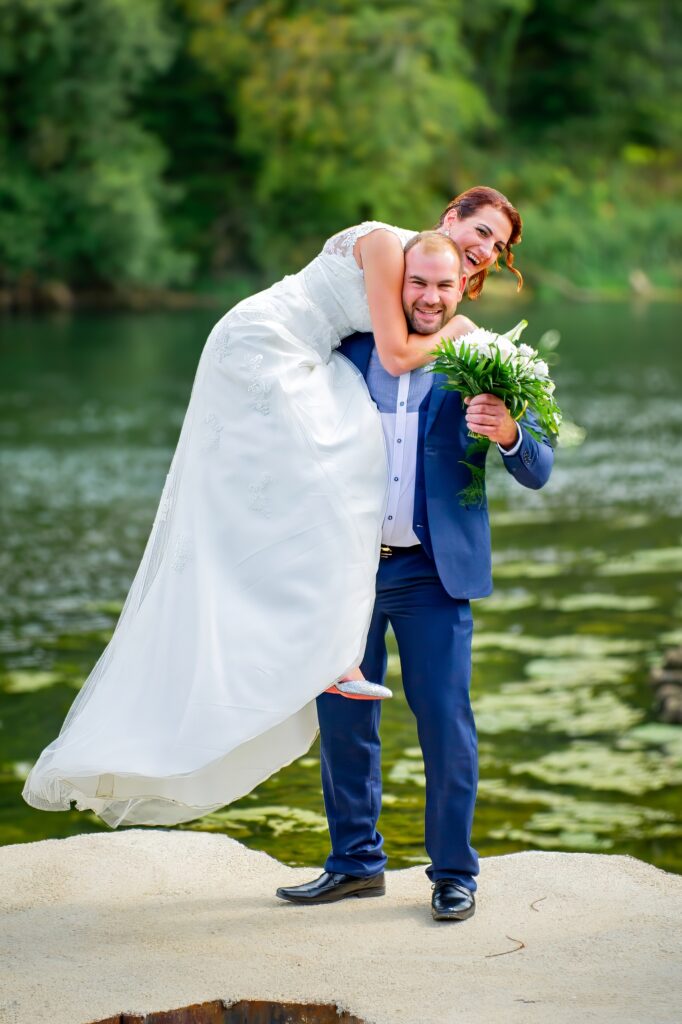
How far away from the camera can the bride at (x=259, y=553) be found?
401 cm

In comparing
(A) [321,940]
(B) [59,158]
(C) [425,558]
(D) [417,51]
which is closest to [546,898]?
(A) [321,940]

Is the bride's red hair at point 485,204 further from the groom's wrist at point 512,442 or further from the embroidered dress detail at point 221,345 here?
the embroidered dress detail at point 221,345

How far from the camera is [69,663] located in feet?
27.6

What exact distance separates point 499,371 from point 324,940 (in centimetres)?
149

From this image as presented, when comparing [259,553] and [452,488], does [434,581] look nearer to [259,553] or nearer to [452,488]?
[452,488]

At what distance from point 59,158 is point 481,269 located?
104 ft

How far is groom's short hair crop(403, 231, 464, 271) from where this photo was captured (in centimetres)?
398

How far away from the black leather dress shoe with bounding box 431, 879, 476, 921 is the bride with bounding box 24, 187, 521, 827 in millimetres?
541

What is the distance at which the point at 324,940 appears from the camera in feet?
13.1

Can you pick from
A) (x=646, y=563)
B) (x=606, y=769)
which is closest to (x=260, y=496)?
(x=606, y=769)

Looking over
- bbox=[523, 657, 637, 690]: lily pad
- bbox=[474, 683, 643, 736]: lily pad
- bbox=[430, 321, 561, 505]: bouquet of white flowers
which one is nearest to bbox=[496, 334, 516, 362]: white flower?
bbox=[430, 321, 561, 505]: bouquet of white flowers

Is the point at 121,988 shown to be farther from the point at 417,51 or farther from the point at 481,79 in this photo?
the point at 481,79

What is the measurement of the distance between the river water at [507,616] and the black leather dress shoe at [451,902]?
1160 mm

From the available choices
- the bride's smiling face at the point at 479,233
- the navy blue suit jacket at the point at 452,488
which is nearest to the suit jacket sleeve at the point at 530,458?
the navy blue suit jacket at the point at 452,488
